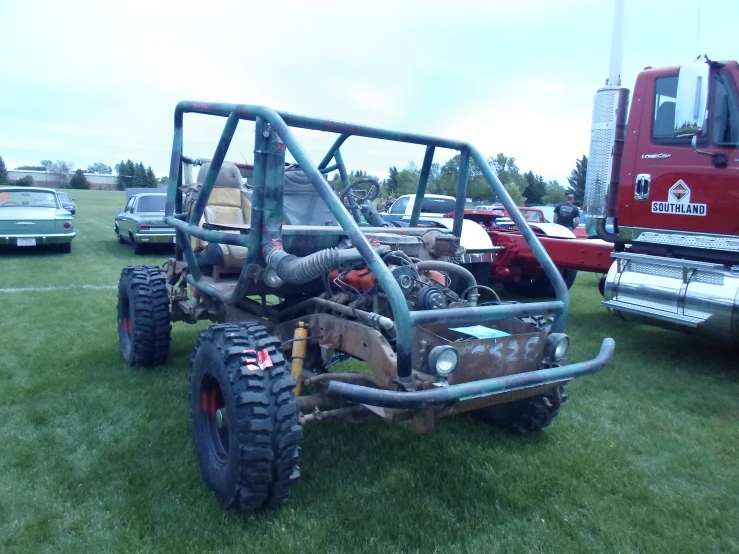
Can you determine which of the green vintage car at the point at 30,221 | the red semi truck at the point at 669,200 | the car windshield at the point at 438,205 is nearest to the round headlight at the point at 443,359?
the red semi truck at the point at 669,200

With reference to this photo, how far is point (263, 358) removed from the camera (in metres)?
2.91

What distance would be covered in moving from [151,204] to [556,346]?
1332 cm

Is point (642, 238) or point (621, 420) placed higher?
point (642, 238)

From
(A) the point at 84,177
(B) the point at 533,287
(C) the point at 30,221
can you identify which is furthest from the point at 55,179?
(B) the point at 533,287

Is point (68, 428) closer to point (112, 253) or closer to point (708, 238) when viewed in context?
point (708, 238)

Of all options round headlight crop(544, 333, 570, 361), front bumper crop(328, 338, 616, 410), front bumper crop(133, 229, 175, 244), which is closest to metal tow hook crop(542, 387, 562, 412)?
round headlight crop(544, 333, 570, 361)

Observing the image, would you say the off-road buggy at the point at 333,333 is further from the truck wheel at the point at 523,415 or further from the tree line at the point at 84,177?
the tree line at the point at 84,177

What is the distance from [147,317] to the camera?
15.9ft

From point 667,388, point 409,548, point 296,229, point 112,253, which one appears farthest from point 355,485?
point 112,253

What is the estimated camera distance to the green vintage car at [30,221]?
12219 mm

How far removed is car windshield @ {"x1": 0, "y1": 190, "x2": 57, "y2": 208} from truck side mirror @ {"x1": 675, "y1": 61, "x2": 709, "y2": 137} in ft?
42.0

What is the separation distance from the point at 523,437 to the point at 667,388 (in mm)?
1832

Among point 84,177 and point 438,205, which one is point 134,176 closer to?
point 84,177

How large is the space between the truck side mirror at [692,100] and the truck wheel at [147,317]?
412cm
